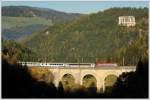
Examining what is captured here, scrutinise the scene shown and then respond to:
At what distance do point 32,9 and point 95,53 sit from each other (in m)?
76.2

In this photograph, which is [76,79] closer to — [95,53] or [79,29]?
[95,53]

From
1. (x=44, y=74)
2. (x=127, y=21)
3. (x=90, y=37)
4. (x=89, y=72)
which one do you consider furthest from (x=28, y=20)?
(x=44, y=74)

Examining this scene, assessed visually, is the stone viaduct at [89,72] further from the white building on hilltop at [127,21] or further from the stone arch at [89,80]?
the white building on hilltop at [127,21]

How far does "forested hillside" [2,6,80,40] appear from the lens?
14468cm

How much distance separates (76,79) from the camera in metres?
54.3

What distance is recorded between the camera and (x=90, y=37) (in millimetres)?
105625

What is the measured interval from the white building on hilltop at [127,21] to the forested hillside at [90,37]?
945 mm

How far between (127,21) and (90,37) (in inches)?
296

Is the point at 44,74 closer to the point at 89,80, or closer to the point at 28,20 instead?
the point at 89,80

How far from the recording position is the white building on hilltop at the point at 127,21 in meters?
104

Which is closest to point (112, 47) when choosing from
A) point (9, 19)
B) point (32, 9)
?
point (9, 19)

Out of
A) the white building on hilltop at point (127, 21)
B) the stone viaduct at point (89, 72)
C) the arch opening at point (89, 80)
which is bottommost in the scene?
the arch opening at point (89, 80)

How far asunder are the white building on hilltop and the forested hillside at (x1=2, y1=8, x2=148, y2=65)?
0.94m

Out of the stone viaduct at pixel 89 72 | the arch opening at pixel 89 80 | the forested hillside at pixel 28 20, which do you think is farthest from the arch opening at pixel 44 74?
the forested hillside at pixel 28 20
